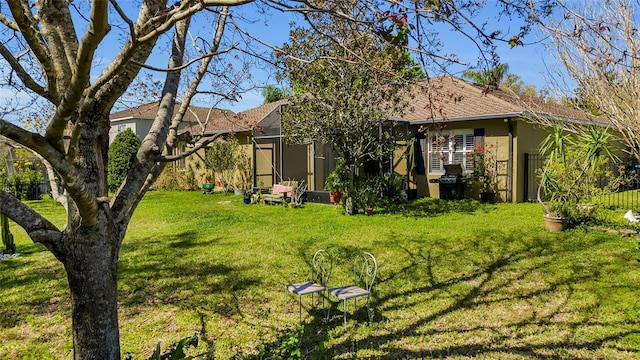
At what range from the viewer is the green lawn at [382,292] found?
4527mm

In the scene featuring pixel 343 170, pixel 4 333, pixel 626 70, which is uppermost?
pixel 626 70

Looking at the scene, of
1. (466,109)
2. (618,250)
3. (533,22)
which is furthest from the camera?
(466,109)

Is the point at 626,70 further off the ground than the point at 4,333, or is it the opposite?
the point at 626,70

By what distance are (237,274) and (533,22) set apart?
5522 mm

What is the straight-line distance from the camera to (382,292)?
6.11 metres

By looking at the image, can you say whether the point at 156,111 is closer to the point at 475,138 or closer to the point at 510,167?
the point at 475,138

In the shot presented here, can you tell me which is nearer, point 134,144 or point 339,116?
point 339,116

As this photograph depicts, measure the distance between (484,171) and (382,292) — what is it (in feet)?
30.9

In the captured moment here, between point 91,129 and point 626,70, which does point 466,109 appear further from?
point 91,129

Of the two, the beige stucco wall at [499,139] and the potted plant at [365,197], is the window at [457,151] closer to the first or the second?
the beige stucco wall at [499,139]

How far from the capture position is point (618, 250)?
25.3 feet

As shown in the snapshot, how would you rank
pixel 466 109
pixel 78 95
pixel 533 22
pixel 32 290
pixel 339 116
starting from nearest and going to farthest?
1. pixel 78 95
2. pixel 533 22
3. pixel 32 290
4. pixel 339 116
5. pixel 466 109

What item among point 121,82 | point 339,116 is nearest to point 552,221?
point 339,116

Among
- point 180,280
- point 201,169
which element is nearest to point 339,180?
point 180,280
